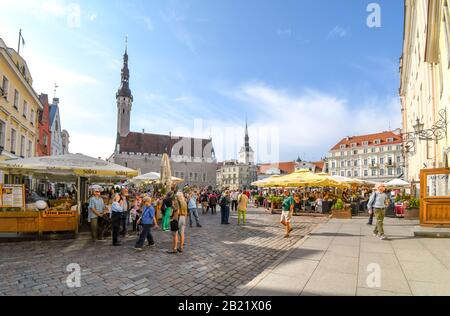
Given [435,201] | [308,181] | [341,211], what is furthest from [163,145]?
[435,201]

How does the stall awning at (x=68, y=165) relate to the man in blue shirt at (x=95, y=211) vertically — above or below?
above

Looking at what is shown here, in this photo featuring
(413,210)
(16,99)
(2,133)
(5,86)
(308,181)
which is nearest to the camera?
(413,210)

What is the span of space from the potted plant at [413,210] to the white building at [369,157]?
66.0 metres

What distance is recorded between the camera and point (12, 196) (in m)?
9.48

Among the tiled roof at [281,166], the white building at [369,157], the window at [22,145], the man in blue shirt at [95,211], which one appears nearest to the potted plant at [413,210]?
the man in blue shirt at [95,211]

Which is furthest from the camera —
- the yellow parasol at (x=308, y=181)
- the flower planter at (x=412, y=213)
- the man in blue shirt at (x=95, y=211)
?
the yellow parasol at (x=308, y=181)

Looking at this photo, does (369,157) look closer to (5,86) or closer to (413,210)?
(413,210)

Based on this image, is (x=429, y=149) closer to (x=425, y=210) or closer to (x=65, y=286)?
(x=425, y=210)

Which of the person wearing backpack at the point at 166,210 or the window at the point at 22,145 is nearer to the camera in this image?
the person wearing backpack at the point at 166,210

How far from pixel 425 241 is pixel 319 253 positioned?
12.8ft

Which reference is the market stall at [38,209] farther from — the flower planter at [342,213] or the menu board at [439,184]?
the flower planter at [342,213]

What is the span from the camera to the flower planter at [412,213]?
15.0 m

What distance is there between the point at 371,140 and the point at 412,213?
241ft

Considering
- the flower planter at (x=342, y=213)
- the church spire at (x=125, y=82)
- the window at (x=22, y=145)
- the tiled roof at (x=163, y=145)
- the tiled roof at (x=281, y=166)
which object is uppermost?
the church spire at (x=125, y=82)
